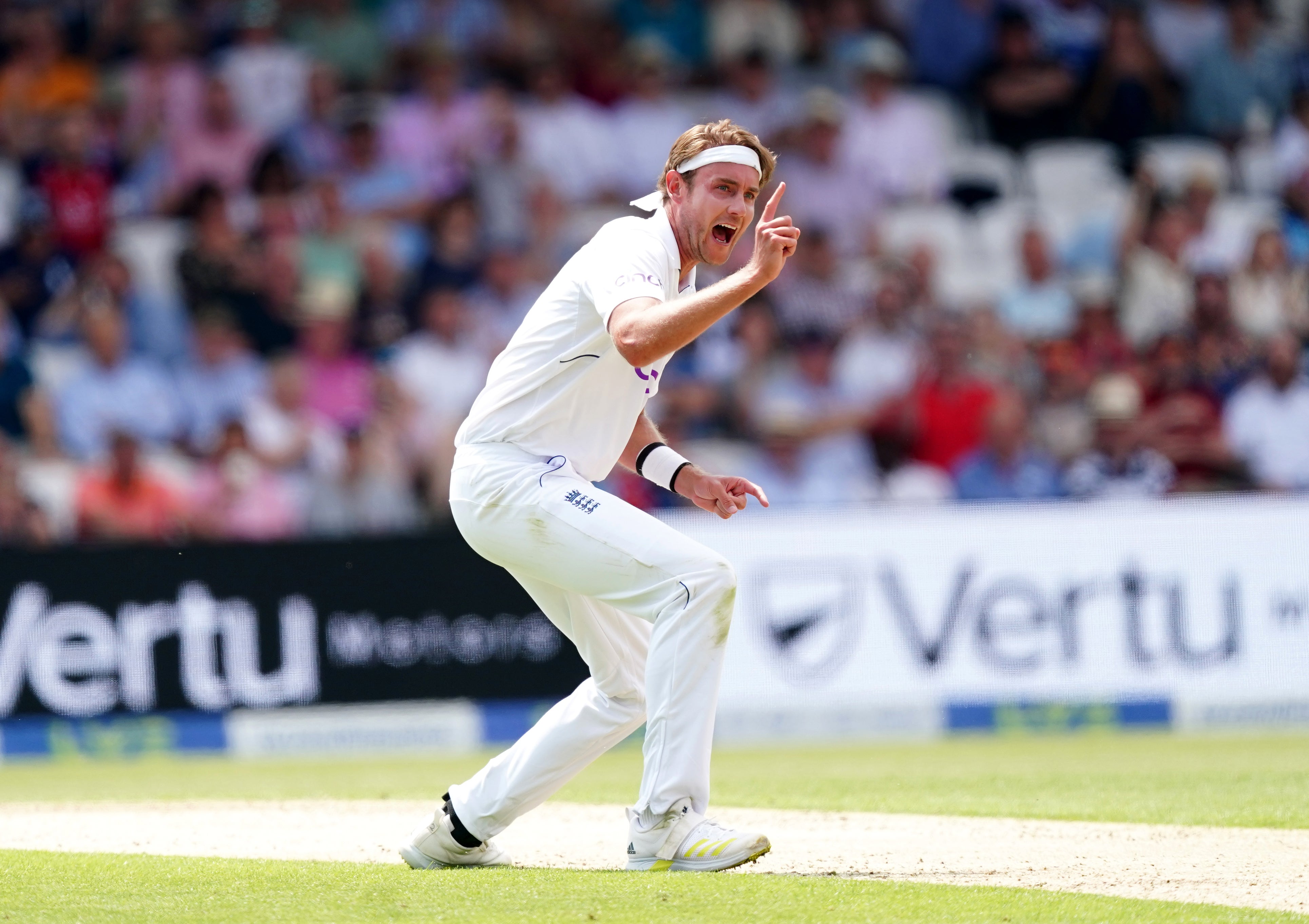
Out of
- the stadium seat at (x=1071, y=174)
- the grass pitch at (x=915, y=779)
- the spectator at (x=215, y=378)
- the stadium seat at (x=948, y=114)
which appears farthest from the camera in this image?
the stadium seat at (x=948, y=114)

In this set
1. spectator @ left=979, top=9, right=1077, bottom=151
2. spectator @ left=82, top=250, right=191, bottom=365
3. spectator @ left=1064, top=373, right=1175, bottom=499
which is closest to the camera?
spectator @ left=1064, top=373, right=1175, bottom=499

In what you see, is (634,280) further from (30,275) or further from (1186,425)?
(30,275)

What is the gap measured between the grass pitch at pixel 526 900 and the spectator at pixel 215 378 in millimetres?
7182

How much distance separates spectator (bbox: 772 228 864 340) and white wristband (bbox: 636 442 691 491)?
7333 mm

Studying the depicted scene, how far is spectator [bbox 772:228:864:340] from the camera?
13.2 metres

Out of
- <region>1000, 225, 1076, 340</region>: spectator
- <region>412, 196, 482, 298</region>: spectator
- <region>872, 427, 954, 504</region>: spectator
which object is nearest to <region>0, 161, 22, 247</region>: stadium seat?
<region>412, 196, 482, 298</region>: spectator

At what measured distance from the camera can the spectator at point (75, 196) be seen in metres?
13.4

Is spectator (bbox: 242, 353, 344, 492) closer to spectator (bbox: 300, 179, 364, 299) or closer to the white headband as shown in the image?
spectator (bbox: 300, 179, 364, 299)

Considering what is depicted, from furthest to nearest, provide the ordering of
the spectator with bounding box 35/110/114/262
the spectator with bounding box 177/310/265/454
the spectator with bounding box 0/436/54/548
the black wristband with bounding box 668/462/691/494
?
the spectator with bounding box 35/110/114/262, the spectator with bounding box 177/310/265/454, the spectator with bounding box 0/436/54/548, the black wristband with bounding box 668/462/691/494

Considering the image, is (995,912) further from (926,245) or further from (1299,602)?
(926,245)

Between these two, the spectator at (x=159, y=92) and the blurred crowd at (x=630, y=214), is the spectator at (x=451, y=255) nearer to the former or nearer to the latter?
the blurred crowd at (x=630, y=214)

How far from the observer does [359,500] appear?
11.8 meters

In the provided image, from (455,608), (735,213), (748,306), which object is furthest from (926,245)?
(735,213)

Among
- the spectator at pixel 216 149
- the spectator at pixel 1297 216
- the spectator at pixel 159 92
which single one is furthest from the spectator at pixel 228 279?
the spectator at pixel 1297 216
